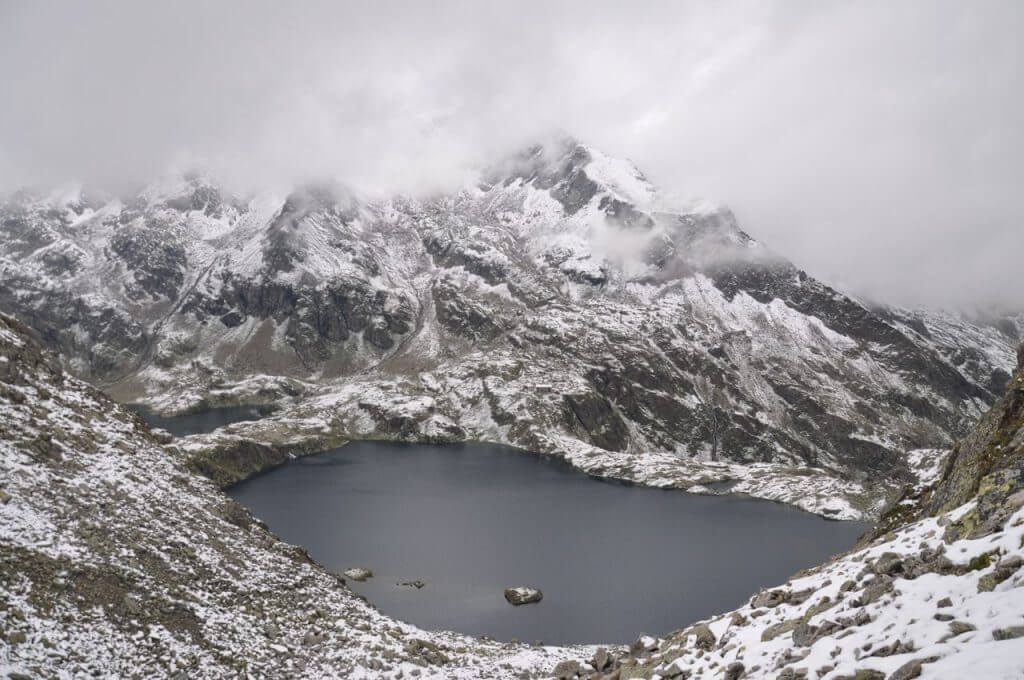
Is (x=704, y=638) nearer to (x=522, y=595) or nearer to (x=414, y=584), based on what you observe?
(x=522, y=595)

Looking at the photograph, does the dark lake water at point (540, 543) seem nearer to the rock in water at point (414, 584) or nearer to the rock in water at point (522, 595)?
the rock in water at point (414, 584)

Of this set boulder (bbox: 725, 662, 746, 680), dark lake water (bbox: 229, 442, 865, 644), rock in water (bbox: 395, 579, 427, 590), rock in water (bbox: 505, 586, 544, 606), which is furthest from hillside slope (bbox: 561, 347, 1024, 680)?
rock in water (bbox: 395, 579, 427, 590)

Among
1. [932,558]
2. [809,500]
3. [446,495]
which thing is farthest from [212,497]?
[809,500]

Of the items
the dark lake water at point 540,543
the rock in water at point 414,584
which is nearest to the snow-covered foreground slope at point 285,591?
the dark lake water at point 540,543

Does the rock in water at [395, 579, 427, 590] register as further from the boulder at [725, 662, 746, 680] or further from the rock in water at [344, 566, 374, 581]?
the boulder at [725, 662, 746, 680]

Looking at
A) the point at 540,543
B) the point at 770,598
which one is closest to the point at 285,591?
the point at 770,598
